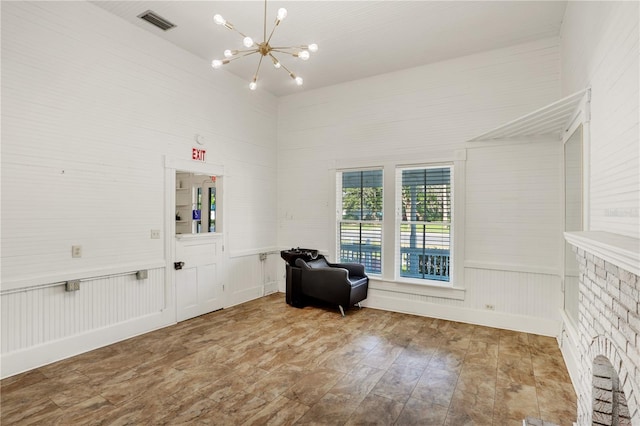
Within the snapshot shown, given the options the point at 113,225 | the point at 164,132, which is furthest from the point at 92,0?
the point at 113,225

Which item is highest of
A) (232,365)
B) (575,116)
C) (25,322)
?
(575,116)

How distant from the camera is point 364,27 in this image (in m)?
3.96

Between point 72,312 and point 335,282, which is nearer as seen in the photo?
point 72,312

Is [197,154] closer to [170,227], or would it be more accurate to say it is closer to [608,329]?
[170,227]

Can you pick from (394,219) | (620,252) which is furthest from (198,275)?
(620,252)

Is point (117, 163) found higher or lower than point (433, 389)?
higher

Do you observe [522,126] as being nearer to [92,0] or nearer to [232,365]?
[232,365]

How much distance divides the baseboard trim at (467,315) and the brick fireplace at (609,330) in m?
1.97

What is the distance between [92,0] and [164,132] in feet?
4.99

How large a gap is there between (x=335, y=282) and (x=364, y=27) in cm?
343

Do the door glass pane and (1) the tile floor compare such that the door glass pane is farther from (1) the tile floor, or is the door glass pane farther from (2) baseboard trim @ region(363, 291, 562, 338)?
(2) baseboard trim @ region(363, 291, 562, 338)

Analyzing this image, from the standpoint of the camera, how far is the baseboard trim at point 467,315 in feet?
13.5

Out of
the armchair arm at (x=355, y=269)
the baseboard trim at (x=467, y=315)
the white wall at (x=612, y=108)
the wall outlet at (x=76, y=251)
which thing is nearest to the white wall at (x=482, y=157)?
the baseboard trim at (x=467, y=315)

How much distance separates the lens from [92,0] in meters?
3.48
